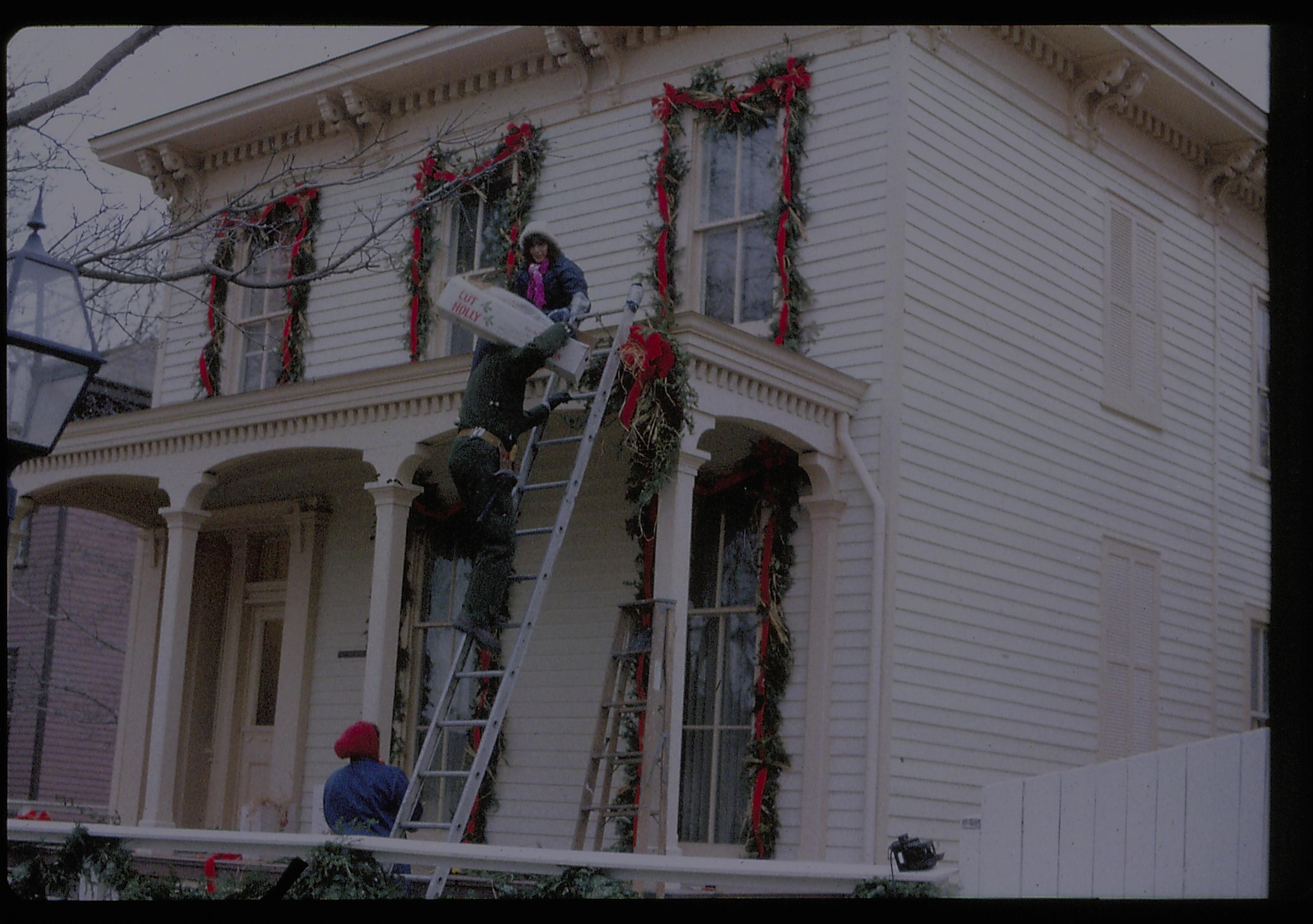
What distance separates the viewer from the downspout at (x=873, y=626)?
10.1 metres

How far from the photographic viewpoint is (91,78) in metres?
7.87

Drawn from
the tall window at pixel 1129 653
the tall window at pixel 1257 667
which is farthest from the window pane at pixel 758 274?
the tall window at pixel 1257 667

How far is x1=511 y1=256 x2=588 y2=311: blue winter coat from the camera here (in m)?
9.02

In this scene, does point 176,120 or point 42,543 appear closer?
point 176,120

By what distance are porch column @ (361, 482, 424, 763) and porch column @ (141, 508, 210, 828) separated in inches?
71.7

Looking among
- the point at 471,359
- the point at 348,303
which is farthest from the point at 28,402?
the point at 348,303

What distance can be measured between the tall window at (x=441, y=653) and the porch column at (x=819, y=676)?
11.0 feet

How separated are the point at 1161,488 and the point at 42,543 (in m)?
13.9

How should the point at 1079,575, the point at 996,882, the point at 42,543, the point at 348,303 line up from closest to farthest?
the point at 996,882 < the point at 1079,575 < the point at 348,303 < the point at 42,543

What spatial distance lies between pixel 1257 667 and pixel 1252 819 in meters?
8.68

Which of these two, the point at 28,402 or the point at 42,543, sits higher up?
the point at 42,543

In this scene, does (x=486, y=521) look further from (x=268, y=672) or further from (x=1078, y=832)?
(x=268, y=672)

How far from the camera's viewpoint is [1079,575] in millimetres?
12234

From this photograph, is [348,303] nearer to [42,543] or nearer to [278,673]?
[278,673]
